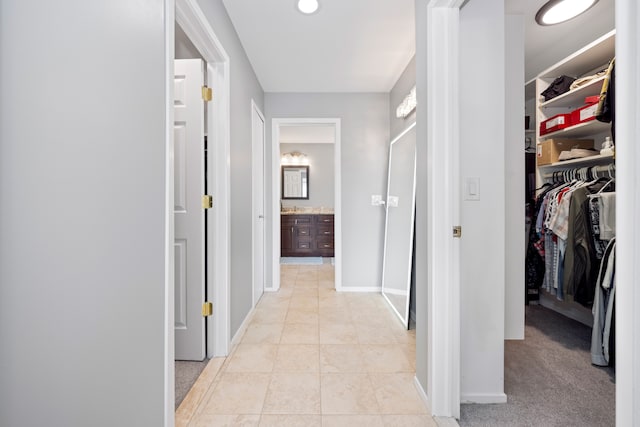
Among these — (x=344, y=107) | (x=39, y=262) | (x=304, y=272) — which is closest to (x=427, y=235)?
(x=39, y=262)

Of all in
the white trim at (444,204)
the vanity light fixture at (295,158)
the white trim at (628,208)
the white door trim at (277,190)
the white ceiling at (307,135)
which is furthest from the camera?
the vanity light fixture at (295,158)

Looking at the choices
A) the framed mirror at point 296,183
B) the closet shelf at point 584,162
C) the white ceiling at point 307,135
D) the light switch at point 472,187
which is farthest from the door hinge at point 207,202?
the framed mirror at point 296,183

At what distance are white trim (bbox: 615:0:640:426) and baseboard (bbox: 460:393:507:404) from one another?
108 centimetres

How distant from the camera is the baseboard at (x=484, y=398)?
60.1 inches

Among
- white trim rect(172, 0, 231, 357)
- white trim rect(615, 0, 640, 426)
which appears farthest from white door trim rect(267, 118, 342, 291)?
white trim rect(615, 0, 640, 426)

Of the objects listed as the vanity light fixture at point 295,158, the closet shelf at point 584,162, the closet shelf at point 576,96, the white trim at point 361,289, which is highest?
the vanity light fixture at point 295,158

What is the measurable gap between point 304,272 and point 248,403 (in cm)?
310

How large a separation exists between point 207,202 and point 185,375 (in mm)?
1079

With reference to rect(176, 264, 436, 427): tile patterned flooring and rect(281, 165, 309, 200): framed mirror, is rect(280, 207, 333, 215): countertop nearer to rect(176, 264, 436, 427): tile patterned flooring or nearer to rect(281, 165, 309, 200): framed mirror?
rect(281, 165, 309, 200): framed mirror

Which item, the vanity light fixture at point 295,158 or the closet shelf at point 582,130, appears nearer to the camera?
the closet shelf at point 582,130

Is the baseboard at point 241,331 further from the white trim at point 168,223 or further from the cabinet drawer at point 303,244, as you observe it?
the cabinet drawer at point 303,244

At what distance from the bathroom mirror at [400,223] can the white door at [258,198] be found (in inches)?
55.6

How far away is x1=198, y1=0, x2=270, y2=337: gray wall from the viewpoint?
2.14m

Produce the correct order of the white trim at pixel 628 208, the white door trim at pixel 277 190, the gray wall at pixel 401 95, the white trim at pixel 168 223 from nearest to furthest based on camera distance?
the white trim at pixel 628 208 → the white trim at pixel 168 223 → the gray wall at pixel 401 95 → the white door trim at pixel 277 190
